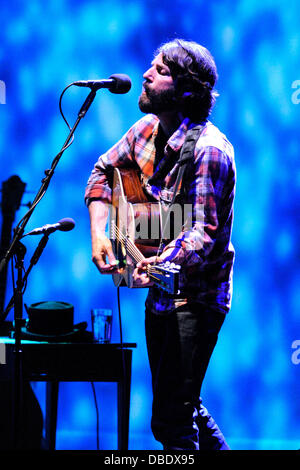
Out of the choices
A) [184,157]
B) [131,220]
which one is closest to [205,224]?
[184,157]

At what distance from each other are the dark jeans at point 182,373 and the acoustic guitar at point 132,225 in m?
0.24

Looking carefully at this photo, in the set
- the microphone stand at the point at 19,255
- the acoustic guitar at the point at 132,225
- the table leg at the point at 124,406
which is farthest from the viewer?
the table leg at the point at 124,406

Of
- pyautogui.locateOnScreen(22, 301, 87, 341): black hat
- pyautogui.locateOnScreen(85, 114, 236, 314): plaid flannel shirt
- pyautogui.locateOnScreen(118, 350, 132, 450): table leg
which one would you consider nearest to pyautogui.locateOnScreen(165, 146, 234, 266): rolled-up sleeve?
pyautogui.locateOnScreen(85, 114, 236, 314): plaid flannel shirt

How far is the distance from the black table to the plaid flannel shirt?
1.74ft

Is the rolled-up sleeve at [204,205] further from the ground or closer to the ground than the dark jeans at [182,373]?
A: further from the ground

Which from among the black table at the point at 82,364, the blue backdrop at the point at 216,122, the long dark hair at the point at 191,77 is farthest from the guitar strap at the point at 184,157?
the blue backdrop at the point at 216,122

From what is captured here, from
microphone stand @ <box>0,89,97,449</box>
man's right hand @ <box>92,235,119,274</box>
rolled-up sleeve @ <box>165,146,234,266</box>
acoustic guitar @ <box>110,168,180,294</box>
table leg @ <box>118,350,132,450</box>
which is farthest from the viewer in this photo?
table leg @ <box>118,350,132,450</box>

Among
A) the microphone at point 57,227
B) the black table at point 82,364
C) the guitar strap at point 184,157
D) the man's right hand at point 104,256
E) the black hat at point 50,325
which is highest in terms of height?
the guitar strap at point 184,157

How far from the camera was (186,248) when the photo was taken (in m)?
2.14

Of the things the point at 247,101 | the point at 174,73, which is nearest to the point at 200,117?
the point at 174,73

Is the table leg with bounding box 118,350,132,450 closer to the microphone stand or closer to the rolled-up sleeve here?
the microphone stand

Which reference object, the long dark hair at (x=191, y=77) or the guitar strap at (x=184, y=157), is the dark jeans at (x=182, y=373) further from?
the long dark hair at (x=191, y=77)

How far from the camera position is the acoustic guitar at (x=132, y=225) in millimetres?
2404

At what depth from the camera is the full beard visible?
246 centimetres
